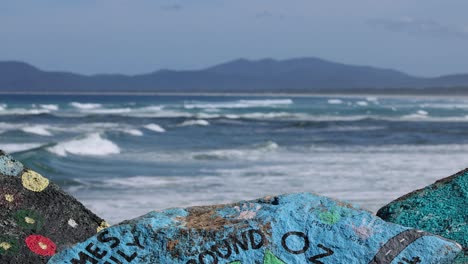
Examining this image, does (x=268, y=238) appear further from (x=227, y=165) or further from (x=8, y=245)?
(x=227, y=165)

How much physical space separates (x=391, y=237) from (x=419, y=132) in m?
28.3

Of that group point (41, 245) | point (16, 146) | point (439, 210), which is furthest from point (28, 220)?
point (16, 146)

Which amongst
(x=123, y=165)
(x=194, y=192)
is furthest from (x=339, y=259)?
(x=123, y=165)

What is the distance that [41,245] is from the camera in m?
3.19

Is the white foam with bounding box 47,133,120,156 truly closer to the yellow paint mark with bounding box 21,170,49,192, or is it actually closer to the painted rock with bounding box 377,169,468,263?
the yellow paint mark with bounding box 21,170,49,192

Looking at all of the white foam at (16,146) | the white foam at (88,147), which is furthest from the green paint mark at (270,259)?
the white foam at (16,146)

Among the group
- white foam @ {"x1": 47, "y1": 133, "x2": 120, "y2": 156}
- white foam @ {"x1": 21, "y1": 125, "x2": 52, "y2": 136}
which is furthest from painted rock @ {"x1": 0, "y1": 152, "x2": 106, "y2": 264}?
white foam @ {"x1": 21, "y1": 125, "x2": 52, "y2": 136}

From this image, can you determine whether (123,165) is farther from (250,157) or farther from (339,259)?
(339,259)

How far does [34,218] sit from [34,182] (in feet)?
0.51

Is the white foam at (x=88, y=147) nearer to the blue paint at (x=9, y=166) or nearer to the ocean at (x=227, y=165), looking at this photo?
the ocean at (x=227, y=165)

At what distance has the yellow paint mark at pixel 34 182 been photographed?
130 inches

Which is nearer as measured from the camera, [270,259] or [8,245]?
[270,259]

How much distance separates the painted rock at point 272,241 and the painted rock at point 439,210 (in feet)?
1.21

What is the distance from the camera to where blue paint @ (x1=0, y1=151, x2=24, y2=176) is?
3327 millimetres
